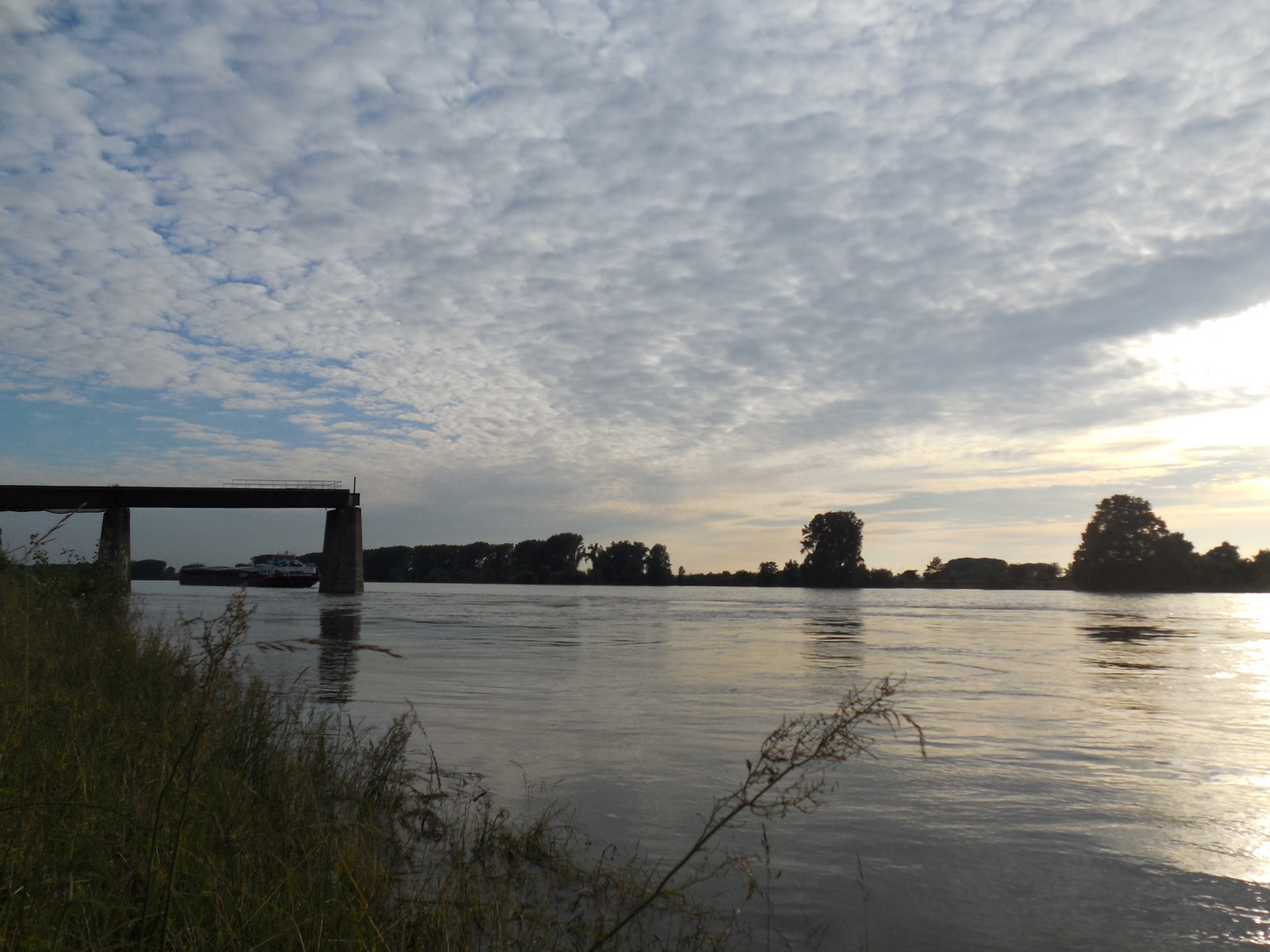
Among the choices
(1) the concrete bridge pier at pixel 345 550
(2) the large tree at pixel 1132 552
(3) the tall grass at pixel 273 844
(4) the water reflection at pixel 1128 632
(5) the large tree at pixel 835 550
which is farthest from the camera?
(5) the large tree at pixel 835 550

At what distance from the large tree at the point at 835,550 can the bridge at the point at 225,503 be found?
110m

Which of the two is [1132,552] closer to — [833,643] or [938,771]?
[833,643]

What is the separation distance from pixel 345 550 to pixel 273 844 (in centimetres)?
8151

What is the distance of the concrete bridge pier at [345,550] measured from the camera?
265 feet

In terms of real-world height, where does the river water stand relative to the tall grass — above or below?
below

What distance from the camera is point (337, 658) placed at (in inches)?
882

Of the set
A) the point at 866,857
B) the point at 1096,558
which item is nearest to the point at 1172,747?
the point at 866,857

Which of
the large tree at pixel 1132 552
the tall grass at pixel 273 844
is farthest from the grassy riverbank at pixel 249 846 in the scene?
the large tree at pixel 1132 552

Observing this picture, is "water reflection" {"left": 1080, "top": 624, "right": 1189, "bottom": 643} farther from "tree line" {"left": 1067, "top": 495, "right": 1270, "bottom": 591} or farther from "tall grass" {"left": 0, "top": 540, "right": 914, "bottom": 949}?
"tree line" {"left": 1067, "top": 495, "right": 1270, "bottom": 591}

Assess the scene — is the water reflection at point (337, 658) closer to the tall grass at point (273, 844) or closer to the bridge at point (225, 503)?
the tall grass at point (273, 844)

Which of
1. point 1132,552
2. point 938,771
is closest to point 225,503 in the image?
point 938,771

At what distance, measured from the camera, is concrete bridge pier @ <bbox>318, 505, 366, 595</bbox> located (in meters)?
80.9

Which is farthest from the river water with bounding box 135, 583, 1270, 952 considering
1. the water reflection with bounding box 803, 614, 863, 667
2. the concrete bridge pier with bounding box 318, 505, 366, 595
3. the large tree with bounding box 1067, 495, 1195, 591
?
the large tree with bounding box 1067, 495, 1195, 591

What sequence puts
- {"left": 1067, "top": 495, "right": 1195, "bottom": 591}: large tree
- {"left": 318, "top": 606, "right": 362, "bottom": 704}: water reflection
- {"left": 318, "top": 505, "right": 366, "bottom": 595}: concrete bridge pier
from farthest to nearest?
{"left": 1067, "top": 495, "right": 1195, "bottom": 591}: large tree → {"left": 318, "top": 505, "right": 366, "bottom": 595}: concrete bridge pier → {"left": 318, "top": 606, "right": 362, "bottom": 704}: water reflection
